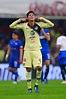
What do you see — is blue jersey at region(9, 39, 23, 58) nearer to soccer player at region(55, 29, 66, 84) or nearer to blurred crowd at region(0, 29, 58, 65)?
soccer player at region(55, 29, 66, 84)

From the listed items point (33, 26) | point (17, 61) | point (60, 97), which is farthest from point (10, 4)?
point (60, 97)

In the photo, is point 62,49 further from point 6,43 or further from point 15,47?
point 6,43

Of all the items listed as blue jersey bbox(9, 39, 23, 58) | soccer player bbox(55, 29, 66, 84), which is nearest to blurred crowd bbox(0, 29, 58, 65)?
blue jersey bbox(9, 39, 23, 58)

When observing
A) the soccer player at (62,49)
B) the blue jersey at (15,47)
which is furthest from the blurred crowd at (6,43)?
the soccer player at (62,49)

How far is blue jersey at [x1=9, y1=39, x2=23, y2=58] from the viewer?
73.5 ft

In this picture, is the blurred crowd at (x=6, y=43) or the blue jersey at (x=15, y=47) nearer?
the blue jersey at (x=15, y=47)

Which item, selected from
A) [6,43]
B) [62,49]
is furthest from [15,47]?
[6,43]

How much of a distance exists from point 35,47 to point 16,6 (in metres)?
15.1

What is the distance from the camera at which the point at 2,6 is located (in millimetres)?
30984

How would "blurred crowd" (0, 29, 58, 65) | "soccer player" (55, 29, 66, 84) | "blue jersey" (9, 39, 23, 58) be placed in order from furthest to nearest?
"blurred crowd" (0, 29, 58, 65)
"blue jersey" (9, 39, 23, 58)
"soccer player" (55, 29, 66, 84)

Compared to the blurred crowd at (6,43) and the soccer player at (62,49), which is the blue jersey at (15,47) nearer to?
the soccer player at (62,49)

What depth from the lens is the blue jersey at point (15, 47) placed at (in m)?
22.4

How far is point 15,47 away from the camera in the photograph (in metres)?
22.5

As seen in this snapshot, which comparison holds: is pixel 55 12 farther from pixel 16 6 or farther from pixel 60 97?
pixel 60 97
